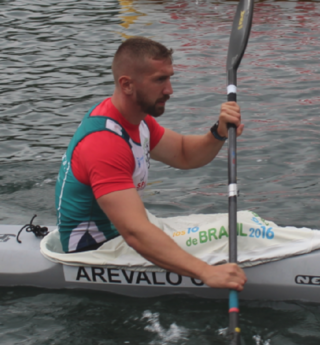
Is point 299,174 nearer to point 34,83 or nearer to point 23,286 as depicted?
point 23,286

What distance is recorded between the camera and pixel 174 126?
7621 millimetres

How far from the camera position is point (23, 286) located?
4.03m

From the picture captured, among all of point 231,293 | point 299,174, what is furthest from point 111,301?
point 299,174

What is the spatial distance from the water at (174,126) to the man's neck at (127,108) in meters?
1.26

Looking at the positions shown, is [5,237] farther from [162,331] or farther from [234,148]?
[234,148]

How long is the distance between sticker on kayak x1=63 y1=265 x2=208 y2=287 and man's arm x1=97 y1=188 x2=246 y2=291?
0.53 meters

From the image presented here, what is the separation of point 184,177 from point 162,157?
2.03 m

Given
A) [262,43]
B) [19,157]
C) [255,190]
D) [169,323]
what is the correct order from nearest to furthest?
1. [169,323]
2. [255,190]
3. [19,157]
4. [262,43]

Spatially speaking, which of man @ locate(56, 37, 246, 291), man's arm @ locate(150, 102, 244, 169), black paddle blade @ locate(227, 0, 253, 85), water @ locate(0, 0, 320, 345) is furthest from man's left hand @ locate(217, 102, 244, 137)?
water @ locate(0, 0, 320, 345)

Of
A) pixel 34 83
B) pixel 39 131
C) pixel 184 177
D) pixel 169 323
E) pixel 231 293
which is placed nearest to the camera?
pixel 231 293

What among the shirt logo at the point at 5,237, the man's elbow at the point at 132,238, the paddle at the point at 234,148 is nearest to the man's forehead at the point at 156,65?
the paddle at the point at 234,148

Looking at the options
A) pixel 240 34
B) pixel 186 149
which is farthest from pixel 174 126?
pixel 186 149

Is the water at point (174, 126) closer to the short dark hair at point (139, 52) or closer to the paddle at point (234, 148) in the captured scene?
the paddle at point (234, 148)

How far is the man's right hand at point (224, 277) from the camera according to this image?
10.1 feet
